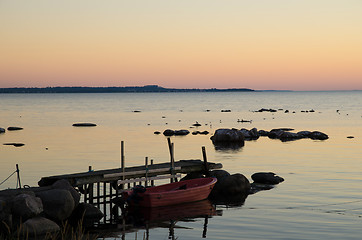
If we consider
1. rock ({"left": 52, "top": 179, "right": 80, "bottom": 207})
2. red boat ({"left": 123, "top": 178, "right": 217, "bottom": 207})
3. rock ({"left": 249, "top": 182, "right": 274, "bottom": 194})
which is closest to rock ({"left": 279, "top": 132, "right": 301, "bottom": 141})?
rock ({"left": 249, "top": 182, "right": 274, "bottom": 194})

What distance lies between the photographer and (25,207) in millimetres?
23594

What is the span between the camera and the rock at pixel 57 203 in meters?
25.4

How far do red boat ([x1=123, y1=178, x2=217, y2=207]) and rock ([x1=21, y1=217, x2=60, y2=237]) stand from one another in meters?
6.18

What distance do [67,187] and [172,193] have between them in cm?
594

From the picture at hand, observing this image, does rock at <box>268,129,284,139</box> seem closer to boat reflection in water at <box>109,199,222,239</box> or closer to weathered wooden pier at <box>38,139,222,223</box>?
weathered wooden pier at <box>38,139,222,223</box>

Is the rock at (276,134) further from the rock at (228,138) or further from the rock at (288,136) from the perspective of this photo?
the rock at (228,138)

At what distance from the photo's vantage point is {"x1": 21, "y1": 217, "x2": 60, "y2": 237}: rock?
23094mm

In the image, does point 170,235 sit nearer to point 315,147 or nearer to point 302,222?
point 302,222

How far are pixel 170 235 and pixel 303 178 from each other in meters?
17.8

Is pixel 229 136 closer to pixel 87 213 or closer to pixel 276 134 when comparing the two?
pixel 276 134

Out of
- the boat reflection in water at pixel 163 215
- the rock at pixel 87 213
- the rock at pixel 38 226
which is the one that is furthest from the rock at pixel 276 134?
the rock at pixel 38 226

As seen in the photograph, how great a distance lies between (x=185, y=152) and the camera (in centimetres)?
5603

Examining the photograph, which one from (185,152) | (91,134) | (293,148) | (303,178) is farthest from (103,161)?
(91,134)

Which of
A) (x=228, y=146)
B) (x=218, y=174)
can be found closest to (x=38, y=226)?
(x=218, y=174)
